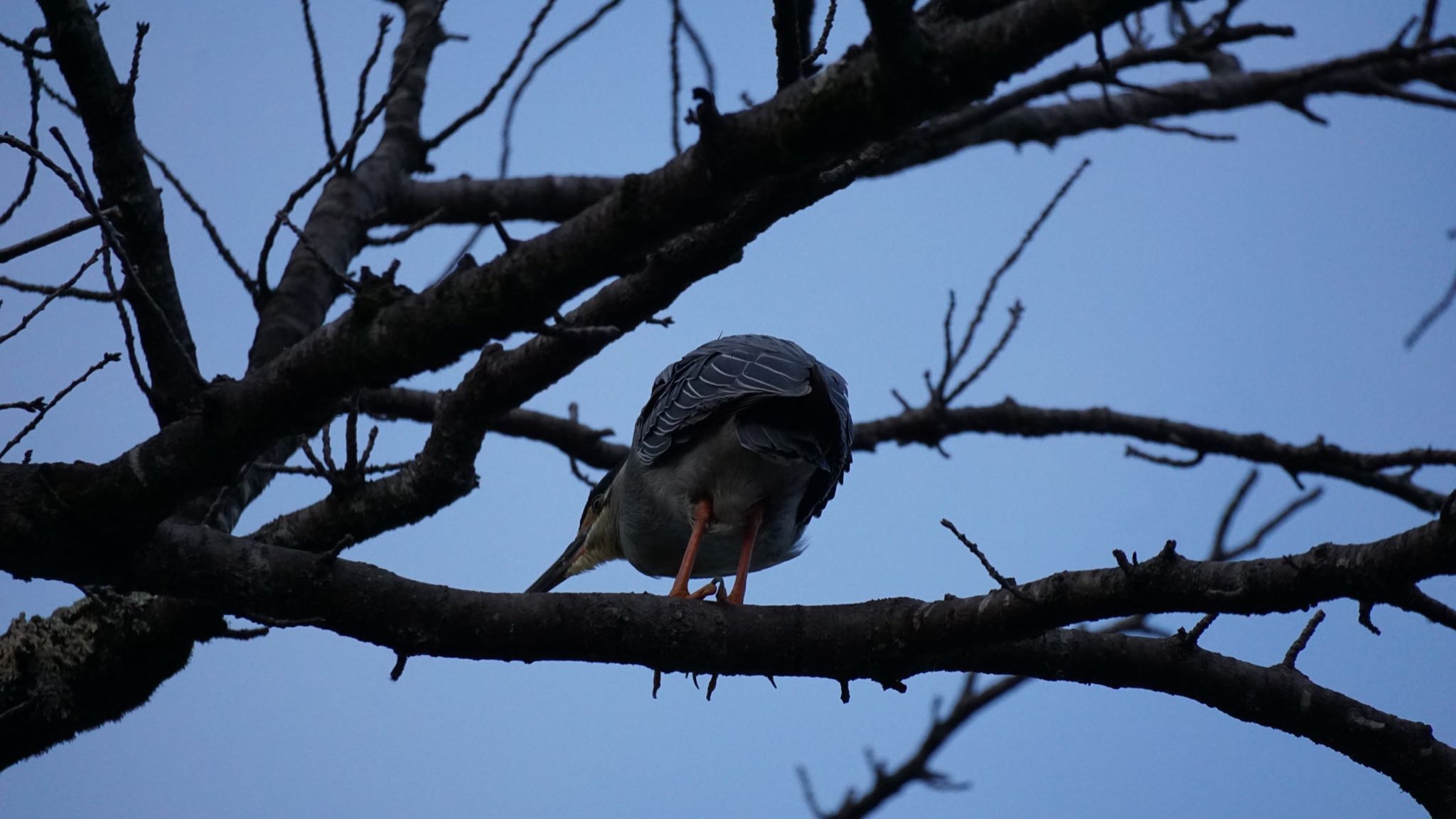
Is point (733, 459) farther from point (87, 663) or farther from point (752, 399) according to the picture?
point (87, 663)

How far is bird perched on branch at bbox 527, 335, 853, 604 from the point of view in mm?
3910

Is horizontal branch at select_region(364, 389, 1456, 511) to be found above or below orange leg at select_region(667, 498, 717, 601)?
above

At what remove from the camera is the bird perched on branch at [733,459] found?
3.91 metres

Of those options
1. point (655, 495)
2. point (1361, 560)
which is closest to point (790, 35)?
point (1361, 560)

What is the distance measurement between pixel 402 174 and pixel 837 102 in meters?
4.35

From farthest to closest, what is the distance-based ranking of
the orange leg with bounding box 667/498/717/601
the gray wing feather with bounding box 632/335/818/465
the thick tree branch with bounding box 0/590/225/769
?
1. the orange leg with bounding box 667/498/717/601
2. the gray wing feather with bounding box 632/335/818/465
3. the thick tree branch with bounding box 0/590/225/769

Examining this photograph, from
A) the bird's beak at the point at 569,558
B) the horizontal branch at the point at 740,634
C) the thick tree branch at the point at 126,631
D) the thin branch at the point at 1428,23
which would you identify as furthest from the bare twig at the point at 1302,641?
the bird's beak at the point at 569,558

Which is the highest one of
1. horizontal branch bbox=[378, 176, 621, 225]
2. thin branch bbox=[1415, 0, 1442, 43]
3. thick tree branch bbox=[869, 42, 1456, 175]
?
thick tree branch bbox=[869, 42, 1456, 175]

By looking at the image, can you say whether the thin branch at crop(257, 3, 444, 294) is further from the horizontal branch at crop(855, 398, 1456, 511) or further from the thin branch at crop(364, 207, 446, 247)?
the horizontal branch at crop(855, 398, 1456, 511)

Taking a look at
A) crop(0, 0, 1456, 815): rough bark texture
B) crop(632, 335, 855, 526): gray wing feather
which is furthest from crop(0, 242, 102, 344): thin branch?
crop(632, 335, 855, 526): gray wing feather

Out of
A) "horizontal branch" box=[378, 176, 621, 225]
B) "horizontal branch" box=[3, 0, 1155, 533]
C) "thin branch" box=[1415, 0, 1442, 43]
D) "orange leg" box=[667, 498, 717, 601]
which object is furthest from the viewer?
"horizontal branch" box=[378, 176, 621, 225]

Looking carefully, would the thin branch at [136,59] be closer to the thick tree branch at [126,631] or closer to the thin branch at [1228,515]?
the thick tree branch at [126,631]

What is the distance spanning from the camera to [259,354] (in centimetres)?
425

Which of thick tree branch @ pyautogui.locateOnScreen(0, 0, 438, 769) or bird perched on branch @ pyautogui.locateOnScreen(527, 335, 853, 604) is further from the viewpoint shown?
bird perched on branch @ pyautogui.locateOnScreen(527, 335, 853, 604)
